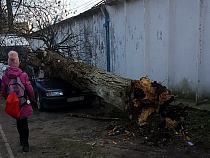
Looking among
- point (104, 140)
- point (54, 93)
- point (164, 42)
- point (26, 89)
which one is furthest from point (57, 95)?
point (164, 42)

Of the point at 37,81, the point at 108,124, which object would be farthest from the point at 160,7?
the point at 37,81

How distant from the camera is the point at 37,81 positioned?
25.4ft

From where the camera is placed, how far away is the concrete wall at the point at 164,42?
6020 mm

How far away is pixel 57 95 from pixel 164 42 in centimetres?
375

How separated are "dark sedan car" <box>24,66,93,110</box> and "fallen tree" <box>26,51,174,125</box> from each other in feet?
1.01

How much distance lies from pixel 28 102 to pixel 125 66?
5676 mm

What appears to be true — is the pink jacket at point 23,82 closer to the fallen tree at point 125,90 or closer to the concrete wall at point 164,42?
the fallen tree at point 125,90

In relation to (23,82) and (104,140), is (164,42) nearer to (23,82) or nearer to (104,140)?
(104,140)

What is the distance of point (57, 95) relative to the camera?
6.93 metres

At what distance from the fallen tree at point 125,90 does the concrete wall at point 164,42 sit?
231cm

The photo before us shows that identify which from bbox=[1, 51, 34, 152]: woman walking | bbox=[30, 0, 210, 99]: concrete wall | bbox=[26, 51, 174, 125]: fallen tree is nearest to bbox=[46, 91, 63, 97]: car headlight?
bbox=[26, 51, 174, 125]: fallen tree

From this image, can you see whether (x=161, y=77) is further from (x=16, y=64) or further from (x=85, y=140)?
(x=16, y=64)

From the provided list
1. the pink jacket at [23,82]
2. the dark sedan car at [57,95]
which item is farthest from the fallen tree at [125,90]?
the pink jacket at [23,82]

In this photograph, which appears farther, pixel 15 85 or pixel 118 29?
pixel 118 29
